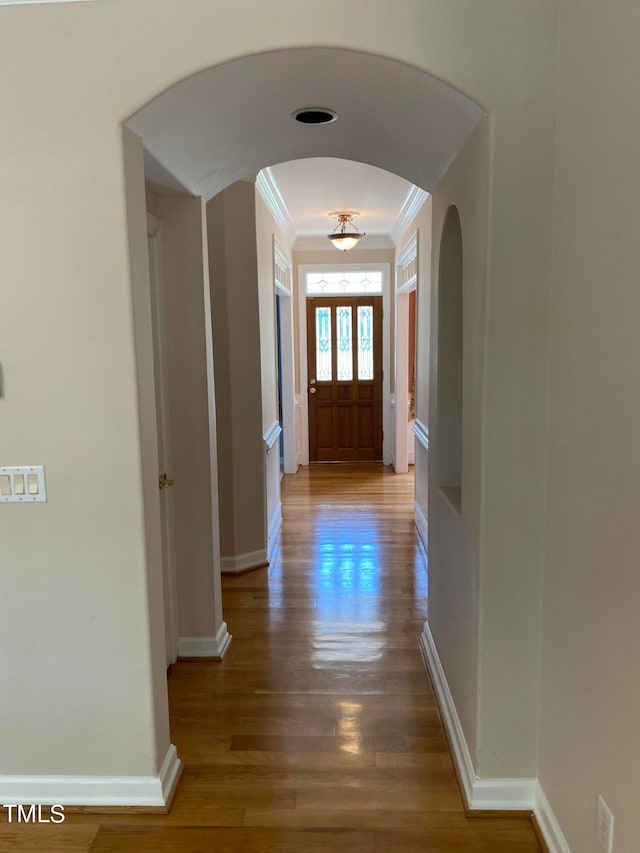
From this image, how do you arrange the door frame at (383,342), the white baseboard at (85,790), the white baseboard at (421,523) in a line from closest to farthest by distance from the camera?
1. the white baseboard at (85,790)
2. the white baseboard at (421,523)
3. the door frame at (383,342)

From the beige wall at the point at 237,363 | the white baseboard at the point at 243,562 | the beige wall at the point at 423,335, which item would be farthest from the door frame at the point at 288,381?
the white baseboard at the point at 243,562

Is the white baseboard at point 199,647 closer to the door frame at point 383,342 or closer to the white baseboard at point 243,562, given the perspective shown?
the white baseboard at point 243,562

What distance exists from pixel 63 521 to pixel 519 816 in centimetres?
178

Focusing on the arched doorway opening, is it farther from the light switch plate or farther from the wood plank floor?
the light switch plate

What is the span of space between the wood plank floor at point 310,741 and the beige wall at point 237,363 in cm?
47

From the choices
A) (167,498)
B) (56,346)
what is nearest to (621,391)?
(56,346)

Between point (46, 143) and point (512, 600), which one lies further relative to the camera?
point (512, 600)

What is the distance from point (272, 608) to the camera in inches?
141

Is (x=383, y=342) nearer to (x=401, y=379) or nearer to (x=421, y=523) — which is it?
(x=401, y=379)

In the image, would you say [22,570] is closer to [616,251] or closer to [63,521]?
[63,521]

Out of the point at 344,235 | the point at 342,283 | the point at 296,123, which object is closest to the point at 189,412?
the point at 296,123

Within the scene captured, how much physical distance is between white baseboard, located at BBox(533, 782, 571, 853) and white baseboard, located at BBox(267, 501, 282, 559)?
2.68 metres

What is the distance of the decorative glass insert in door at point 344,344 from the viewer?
7.48 m

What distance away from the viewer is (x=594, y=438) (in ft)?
4.99
